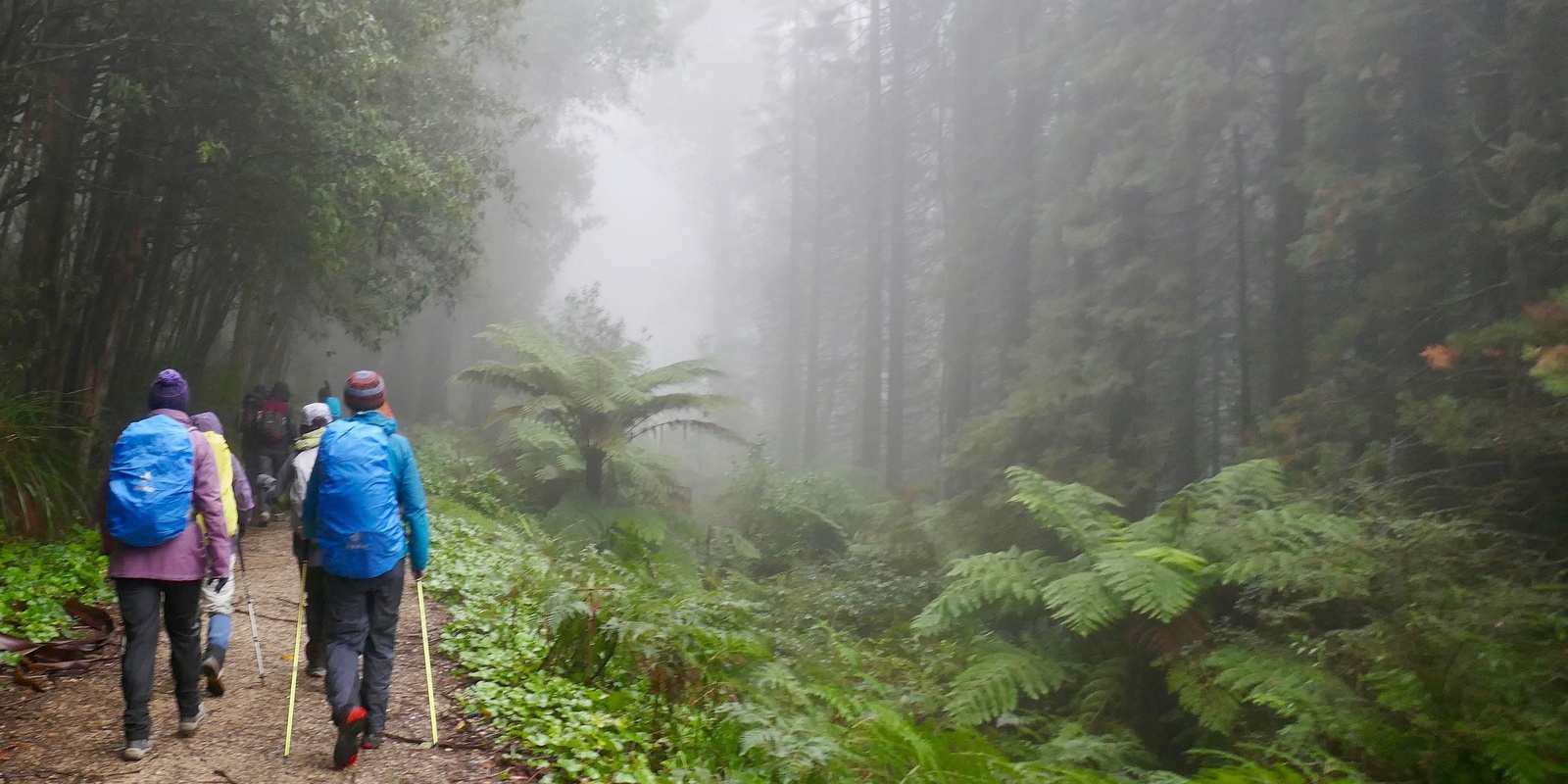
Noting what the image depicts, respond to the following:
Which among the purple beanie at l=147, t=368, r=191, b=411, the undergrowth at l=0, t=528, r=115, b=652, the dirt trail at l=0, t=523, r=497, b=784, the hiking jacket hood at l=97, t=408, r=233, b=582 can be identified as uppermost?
the purple beanie at l=147, t=368, r=191, b=411

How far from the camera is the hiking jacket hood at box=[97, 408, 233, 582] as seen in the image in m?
4.25

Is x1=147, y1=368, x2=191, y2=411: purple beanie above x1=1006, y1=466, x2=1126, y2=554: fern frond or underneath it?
above

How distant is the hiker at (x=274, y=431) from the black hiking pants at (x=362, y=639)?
6.54 m

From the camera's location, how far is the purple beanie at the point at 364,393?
4520 millimetres

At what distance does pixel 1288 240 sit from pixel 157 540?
Answer: 32.4ft

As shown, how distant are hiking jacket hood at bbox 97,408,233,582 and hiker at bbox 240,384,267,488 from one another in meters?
6.17

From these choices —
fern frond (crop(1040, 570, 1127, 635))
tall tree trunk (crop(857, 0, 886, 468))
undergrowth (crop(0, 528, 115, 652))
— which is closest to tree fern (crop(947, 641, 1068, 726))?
fern frond (crop(1040, 570, 1127, 635))

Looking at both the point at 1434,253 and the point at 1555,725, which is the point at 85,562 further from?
the point at 1434,253

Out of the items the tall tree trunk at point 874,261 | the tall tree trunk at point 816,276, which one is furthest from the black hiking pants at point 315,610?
the tall tree trunk at point 816,276

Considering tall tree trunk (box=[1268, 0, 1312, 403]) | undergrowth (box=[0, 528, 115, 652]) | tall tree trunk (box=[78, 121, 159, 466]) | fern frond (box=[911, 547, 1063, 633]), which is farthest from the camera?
tall tree trunk (box=[1268, 0, 1312, 403])

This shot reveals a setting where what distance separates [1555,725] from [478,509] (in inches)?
412

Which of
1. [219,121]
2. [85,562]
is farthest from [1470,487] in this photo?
[219,121]

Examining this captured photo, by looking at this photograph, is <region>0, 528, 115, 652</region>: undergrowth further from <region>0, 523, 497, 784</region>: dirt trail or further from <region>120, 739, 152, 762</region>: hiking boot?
<region>120, 739, 152, 762</region>: hiking boot

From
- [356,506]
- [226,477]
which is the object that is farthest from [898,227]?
[356,506]
